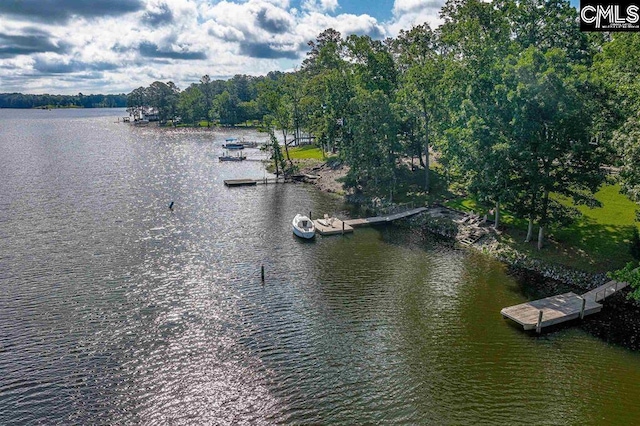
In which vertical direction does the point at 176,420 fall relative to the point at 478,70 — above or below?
below

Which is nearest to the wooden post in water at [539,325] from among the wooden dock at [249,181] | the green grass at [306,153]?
the wooden dock at [249,181]

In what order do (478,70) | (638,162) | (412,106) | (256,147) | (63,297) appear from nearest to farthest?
(638,162) → (63,297) → (478,70) → (412,106) → (256,147)

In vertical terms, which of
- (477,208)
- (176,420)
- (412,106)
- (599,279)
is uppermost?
(412,106)

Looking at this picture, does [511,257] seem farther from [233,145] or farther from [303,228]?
[233,145]

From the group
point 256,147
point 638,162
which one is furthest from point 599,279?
point 256,147

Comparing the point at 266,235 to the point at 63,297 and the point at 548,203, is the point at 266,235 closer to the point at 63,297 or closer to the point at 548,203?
the point at 63,297

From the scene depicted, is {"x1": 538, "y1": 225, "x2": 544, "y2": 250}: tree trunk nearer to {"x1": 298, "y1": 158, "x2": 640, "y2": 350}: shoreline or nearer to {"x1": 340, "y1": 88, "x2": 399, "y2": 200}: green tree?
{"x1": 298, "y1": 158, "x2": 640, "y2": 350}: shoreline

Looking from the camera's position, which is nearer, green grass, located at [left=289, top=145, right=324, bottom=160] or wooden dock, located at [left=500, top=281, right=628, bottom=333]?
wooden dock, located at [left=500, top=281, right=628, bottom=333]
